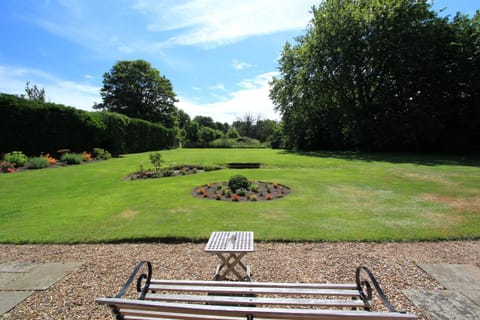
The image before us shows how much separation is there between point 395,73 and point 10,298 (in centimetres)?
2878

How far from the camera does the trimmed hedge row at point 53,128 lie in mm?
12953

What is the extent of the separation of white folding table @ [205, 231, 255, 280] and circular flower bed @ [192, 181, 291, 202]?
370 centimetres

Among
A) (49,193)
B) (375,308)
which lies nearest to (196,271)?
(375,308)

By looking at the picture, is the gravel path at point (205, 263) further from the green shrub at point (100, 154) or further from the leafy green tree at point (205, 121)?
the leafy green tree at point (205, 121)

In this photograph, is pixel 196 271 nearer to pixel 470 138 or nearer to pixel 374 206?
pixel 374 206

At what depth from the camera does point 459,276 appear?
313cm

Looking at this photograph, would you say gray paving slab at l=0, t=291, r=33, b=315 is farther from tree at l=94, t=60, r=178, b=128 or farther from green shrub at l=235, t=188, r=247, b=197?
tree at l=94, t=60, r=178, b=128

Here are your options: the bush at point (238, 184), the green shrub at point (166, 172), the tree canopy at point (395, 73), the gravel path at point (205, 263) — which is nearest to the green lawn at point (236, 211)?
the gravel path at point (205, 263)

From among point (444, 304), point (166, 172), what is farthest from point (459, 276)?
point (166, 172)

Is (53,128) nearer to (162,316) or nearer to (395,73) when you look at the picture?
(162,316)

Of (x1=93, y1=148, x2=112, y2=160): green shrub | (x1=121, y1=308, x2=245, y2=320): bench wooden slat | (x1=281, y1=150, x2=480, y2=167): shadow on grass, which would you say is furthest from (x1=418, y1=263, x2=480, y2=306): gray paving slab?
(x1=93, y1=148, x2=112, y2=160): green shrub

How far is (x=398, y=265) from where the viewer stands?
3430 mm

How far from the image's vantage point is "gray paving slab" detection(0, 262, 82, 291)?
9.72ft

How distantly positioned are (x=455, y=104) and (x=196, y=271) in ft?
93.8
